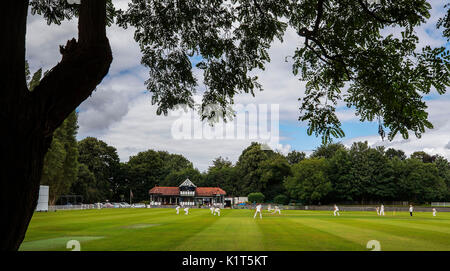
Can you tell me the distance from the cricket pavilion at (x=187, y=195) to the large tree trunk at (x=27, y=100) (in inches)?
3227

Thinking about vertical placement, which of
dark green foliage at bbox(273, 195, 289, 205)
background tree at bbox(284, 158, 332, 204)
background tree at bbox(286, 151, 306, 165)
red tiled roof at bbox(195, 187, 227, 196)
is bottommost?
dark green foliage at bbox(273, 195, 289, 205)

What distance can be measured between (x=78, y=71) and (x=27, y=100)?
64 cm

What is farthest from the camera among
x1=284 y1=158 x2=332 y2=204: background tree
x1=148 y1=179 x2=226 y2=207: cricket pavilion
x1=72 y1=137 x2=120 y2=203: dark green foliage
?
x1=148 y1=179 x2=226 y2=207: cricket pavilion

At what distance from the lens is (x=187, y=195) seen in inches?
3398

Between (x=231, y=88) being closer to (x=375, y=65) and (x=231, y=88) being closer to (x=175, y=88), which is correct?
(x=175, y=88)

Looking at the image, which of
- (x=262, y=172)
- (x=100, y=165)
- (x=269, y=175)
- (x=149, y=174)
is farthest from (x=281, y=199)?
(x=100, y=165)

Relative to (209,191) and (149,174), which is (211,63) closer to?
(209,191)

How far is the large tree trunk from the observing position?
3414 millimetres

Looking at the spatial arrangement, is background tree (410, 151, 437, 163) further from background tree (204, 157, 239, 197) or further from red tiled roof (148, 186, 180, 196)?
red tiled roof (148, 186, 180, 196)

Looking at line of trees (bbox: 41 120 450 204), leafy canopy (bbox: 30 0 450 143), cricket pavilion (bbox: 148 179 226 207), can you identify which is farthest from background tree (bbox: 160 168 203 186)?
leafy canopy (bbox: 30 0 450 143)

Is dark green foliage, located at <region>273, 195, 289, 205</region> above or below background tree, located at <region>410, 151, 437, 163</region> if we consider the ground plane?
below

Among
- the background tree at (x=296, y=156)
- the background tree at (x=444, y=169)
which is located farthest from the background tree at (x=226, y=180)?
the background tree at (x=444, y=169)

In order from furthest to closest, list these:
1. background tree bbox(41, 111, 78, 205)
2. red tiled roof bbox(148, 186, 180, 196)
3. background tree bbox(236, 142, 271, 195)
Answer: background tree bbox(236, 142, 271, 195) → red tiled roof bbox(148, 186, 180, 196) → background tree bbox(41, 111, 78, 205)
